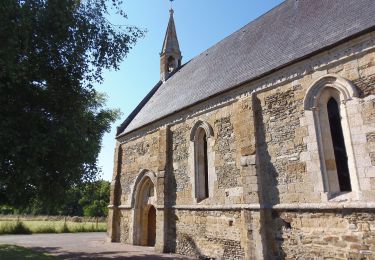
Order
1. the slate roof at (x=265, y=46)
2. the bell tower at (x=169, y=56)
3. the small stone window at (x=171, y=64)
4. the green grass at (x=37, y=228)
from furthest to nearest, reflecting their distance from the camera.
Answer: the green grass at (x=37, y=228) < the small stone window at (x=171, y=64) < the bell tower at (x=169, y=56) < the slate roof at (x=265, y=46)

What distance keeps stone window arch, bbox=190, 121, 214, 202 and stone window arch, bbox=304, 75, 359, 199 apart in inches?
167

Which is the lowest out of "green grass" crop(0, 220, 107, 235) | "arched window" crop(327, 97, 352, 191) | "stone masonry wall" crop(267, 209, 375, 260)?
"green grass" crop(0, 220, 107, 235)

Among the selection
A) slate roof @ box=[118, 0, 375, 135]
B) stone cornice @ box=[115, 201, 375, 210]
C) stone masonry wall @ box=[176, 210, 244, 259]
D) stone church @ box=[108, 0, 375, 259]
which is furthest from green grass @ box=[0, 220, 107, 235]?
stone cornice @ box=[115, 201, 375, 210]

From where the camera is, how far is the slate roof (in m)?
9.26

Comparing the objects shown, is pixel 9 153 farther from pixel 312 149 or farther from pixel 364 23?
pixel 364 23

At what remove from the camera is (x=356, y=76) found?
8.09 metres

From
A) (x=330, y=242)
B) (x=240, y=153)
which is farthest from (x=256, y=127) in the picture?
(x=330, y=242)

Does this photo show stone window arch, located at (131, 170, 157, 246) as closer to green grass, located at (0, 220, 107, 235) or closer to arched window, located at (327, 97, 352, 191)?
arched window, located at (327, 97, 352, 191)

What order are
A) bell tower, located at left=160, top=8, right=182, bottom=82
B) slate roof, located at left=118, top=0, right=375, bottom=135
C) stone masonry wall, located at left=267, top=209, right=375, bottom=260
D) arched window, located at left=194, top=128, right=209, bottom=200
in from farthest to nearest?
bell tower, located at left=160, top=8, right=182, bottom=82, arched window, located at left=194, top=128, right=209, bottom=200, slate roof, located at left=118, top=0, right=375, bottom=135, stone masonry wall, located at left=267, top=209, right=375, bottom=260

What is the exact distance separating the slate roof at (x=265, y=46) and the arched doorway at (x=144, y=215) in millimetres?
3401

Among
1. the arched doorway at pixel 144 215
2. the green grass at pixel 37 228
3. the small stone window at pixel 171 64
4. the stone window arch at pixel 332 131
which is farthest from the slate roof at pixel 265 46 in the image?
the green grass at pixel 37 228

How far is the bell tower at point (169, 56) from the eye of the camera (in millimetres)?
22406

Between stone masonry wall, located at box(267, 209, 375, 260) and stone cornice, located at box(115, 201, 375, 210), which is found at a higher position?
stone cornice, located at box(115, 201, 375, 210)

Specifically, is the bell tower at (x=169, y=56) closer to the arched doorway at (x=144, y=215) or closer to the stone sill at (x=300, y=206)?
the arched doorway at (x=144, y=215)
